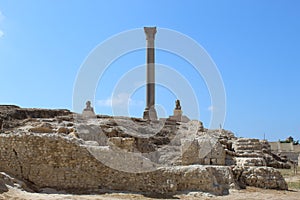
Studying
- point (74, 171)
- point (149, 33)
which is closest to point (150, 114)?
point (149, 33)

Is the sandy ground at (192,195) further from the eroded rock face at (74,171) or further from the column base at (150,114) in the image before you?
the column base at (150,114)

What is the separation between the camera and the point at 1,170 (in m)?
12.6

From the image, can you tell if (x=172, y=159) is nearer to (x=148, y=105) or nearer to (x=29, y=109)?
(x=148, y=105)

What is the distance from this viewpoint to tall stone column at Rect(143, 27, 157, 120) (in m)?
36.9

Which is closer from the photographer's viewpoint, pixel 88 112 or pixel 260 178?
pixel 260 178

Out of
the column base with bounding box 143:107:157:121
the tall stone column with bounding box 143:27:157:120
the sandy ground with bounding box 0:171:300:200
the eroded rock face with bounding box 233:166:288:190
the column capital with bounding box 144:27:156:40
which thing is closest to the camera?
the sandy ground with bounding box 0:171:300:200

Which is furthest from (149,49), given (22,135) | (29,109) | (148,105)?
(22,135)

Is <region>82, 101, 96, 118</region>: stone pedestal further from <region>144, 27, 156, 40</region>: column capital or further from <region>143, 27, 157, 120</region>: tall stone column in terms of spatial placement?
<region>144, 27, 156, 40</region>: column capital

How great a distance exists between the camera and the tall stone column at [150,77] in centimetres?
3691

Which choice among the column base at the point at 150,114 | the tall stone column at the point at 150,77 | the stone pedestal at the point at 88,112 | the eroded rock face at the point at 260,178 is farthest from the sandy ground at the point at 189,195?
the column base at the point at 150,114

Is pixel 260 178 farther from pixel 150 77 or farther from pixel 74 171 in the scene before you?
pixel 150 77

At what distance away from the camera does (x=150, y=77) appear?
37.0 meters

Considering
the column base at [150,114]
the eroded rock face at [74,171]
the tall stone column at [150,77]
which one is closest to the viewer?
the eroded rock face at [74,171]

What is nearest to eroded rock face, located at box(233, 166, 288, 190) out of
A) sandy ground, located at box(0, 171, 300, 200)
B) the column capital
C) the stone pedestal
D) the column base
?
sandy ground, located at box(0, 171, 300, 200)
